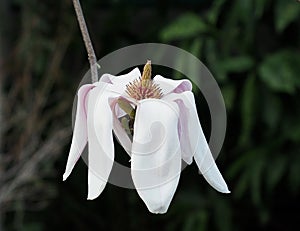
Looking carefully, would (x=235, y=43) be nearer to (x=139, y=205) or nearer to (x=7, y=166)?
(x=139, y=205)

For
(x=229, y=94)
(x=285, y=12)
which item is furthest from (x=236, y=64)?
(x=285, y=12)

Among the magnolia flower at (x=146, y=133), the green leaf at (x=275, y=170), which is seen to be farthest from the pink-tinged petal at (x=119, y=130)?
the green leaf at (x=275, y=170)

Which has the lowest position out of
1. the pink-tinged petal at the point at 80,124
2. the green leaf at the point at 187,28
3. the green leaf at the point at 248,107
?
the green leaf at the point at 248,107

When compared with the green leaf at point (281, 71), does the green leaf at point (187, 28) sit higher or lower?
higher

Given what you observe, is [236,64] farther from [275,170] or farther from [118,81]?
[118,81]

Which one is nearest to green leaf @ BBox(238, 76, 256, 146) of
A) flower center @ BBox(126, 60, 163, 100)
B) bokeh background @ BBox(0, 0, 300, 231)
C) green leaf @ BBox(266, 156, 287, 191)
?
bokeh background @ BBox(0, 0, 300, 231)

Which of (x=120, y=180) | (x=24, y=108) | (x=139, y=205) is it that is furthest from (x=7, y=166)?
(x=120, y=180)

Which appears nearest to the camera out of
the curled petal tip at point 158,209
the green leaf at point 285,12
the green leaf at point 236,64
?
the curled petal tip at point 158,209

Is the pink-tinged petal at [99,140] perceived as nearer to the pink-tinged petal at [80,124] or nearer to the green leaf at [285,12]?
the pink-tinged petal at [80,124]
